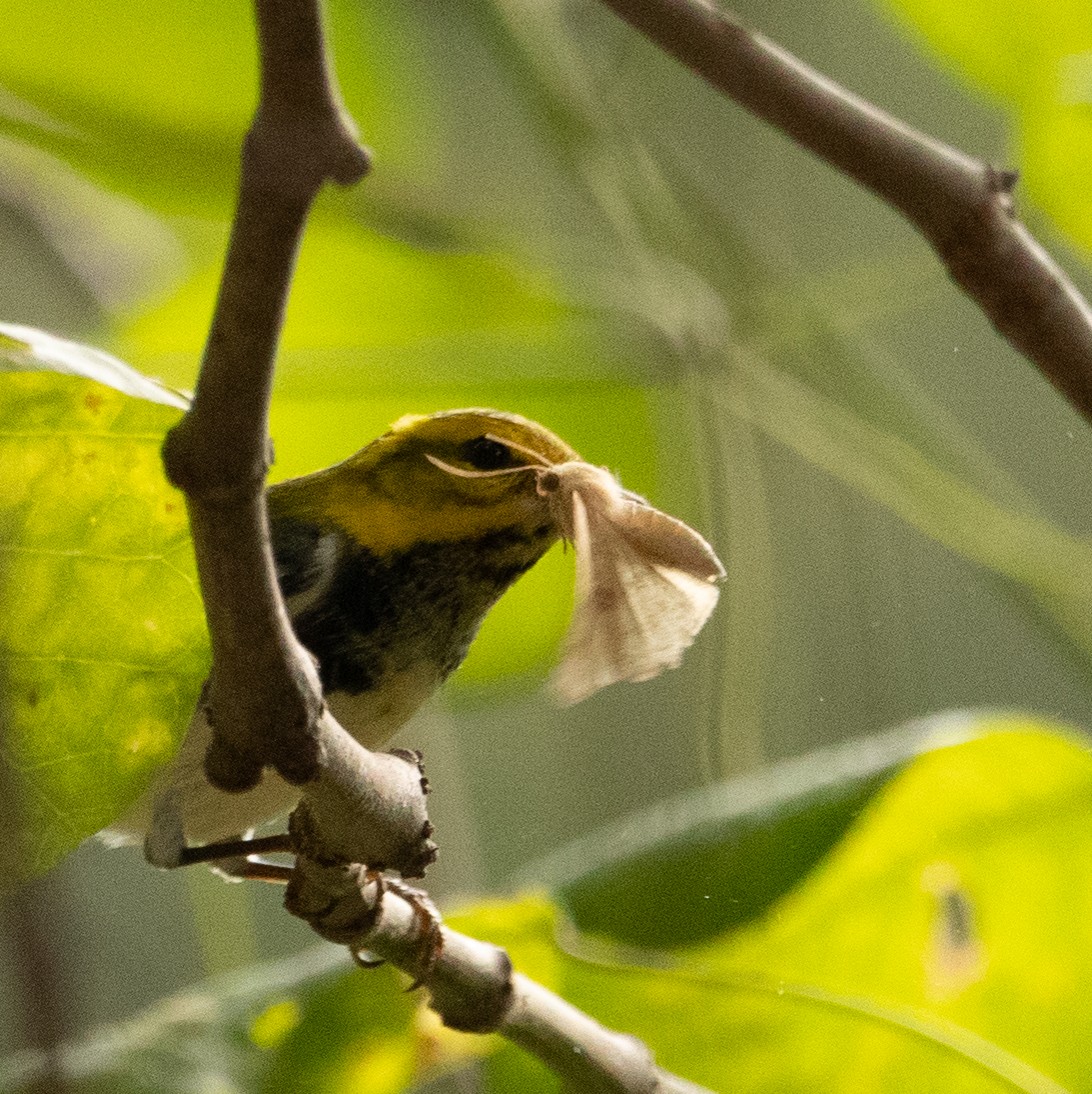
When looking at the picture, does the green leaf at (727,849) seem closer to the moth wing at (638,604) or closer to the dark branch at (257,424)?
the moth wing at (638,604)

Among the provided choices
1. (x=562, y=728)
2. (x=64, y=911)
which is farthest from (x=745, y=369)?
(x=64, y=911)

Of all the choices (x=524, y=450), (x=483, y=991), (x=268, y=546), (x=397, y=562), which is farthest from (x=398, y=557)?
(x=268, y=546)

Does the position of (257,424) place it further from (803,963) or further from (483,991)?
(803,963)

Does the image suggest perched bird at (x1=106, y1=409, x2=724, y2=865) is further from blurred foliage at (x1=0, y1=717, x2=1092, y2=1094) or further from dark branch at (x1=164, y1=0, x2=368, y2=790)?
dark branch at (x1=164, y1=0, x2=368, y2=790)

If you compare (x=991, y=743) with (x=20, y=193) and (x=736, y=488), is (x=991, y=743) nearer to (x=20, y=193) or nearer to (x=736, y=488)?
(x=736, y=488)

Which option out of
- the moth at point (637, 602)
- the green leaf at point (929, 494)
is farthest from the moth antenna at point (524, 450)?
the green leaf at point (929, 494)

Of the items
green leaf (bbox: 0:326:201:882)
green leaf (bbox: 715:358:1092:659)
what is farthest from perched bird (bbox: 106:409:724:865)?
green leaf (bbox: 715:358:1092:659)
